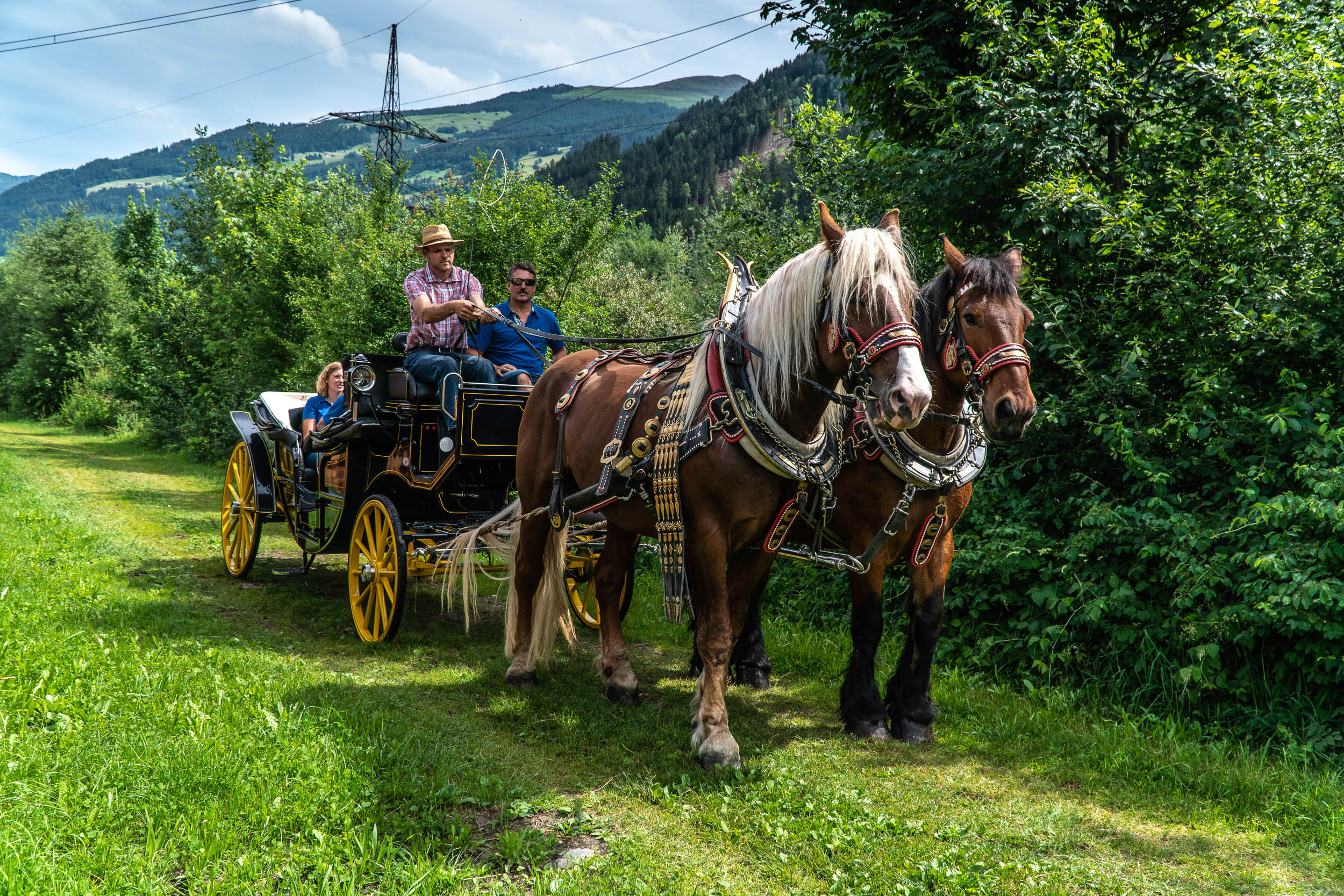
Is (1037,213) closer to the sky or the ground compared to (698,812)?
closer to the sky

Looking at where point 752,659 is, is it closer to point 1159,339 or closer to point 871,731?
point 871,731

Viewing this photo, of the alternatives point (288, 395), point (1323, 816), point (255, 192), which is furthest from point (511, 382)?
point (255, 192)

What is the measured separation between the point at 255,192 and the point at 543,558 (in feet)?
50.3

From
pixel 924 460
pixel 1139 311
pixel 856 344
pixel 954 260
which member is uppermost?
pixel 954 260

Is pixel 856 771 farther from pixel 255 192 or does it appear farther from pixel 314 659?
pixel 255 192

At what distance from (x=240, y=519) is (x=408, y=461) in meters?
2.61

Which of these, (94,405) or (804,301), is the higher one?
(804,301)

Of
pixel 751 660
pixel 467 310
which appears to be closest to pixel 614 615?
pixel 751 660

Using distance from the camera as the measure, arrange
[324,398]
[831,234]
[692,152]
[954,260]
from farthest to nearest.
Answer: [692,152] → [324,398] → [954,260] → [831,234]

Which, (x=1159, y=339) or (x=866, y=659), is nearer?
(x=866, y=659)

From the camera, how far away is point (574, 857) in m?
2.82

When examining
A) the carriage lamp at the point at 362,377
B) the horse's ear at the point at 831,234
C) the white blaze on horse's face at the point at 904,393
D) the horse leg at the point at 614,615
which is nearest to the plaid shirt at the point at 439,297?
the carriage lamp at the point at 362,377

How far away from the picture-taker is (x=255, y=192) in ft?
55.8

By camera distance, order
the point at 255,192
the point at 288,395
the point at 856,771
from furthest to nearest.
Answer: the point at 255,192 < the point at 288,395 < the point at 856,771
